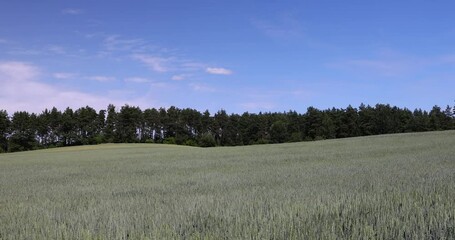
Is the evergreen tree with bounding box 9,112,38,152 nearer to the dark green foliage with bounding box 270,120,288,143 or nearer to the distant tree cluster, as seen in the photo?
the distant tree cluster

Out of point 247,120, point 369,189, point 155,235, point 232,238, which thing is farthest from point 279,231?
point 247,120

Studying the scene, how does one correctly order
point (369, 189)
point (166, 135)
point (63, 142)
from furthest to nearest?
point (166, 135)
point (63, 142)
point (369, 189)

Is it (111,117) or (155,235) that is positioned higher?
(111,117)

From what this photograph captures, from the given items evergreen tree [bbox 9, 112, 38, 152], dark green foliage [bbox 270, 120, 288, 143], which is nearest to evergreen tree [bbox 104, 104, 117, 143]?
evergreen tree [bbox 9, 112, 38, 152]

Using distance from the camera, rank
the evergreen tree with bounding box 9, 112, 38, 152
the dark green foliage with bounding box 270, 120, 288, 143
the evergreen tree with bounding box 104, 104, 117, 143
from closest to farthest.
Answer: the evergreen tree with bounding box 9, 112, 38, 152 → the evergreen tree with bounding box 104, 104, 117, 143 → the dark green foliage with bounding box 270, 120, 288, 143

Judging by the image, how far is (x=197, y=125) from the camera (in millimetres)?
128000

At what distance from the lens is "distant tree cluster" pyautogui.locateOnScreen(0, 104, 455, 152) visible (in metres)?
108

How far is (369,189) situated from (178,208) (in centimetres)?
417

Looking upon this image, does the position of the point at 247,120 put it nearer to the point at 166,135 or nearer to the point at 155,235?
the point at 166,135

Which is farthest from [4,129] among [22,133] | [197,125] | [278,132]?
[278,132]

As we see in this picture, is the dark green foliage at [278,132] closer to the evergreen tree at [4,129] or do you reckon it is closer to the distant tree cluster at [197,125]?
the distant tree cluster at [197,125]

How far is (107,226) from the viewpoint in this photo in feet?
18.3

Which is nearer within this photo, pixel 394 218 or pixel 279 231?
pixel 279 231

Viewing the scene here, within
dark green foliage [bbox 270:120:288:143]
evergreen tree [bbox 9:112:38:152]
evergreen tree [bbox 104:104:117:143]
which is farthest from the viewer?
dark green foliage [bbox 270:120:288:143]
